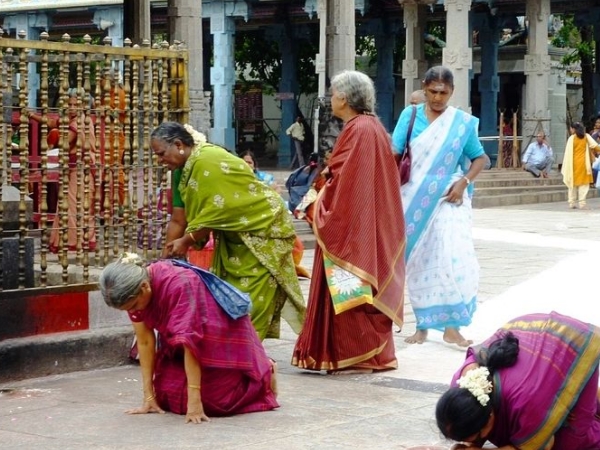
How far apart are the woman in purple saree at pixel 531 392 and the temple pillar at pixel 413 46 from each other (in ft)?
80.8

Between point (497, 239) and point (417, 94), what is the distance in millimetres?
6196

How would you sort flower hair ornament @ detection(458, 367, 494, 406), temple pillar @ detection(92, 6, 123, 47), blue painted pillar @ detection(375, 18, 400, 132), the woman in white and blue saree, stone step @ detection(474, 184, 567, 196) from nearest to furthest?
1. flower hair ornament @ detection(458, 367, 494, 406)
2. the woman in white and blue saree
3. stone step @ detection(474, 184, 567, 196)
4. temple pillar @ detection(92, 6, 123, 47)
5. blue painted pillar @ detection(375, 18, 400, 132)

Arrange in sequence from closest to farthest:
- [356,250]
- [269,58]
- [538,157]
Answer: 1. [356,250]
2. [538,157]
3. [269,58]

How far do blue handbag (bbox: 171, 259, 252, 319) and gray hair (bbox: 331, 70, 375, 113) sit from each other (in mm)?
1592

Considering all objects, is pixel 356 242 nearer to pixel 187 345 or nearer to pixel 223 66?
pixel 187 345

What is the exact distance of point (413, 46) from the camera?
29.4m

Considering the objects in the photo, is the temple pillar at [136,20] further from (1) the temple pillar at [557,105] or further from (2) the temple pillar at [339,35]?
(1) the temple pillar at [557,105]

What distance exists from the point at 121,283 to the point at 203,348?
1.69 ft

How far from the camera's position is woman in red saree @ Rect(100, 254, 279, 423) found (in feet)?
18.3

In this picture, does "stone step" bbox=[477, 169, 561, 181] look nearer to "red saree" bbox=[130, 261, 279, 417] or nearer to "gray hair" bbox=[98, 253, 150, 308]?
"red saree" bbox=[130, 261, 279, 417]

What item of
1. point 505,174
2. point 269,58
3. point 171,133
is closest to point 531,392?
point 171,133

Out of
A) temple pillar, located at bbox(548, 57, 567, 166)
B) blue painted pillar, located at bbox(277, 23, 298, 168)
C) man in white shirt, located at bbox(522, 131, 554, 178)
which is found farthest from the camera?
blue painted pillar, located at bbox(277, 23, 298, 168)

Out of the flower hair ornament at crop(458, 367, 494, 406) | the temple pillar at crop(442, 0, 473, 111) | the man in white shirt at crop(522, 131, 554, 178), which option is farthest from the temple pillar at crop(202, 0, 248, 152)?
the flower hair ornament at crop(458, 367, 494, 406)

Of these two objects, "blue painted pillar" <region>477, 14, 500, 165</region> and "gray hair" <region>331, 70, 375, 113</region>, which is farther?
"blue painted pillar" <region>477, 14, 500, 165</region>
